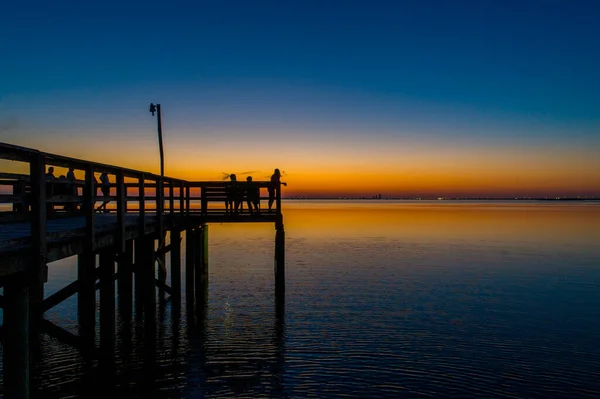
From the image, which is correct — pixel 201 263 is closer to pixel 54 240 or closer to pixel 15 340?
pixel 54 240

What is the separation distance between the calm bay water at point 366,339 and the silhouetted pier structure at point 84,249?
1036mm

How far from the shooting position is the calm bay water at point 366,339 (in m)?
10.8

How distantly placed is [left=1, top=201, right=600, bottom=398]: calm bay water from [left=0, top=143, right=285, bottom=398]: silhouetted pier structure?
1036 millimetres

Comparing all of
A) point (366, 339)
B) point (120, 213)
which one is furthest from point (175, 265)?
point (366, 339)

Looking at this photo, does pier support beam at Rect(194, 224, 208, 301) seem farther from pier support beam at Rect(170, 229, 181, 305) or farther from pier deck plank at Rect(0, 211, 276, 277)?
pier deck plank at Rect(0, 211, 276, 277)

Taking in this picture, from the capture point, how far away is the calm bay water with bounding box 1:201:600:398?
10797 mm

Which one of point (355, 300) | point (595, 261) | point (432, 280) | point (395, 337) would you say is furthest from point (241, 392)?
point (595, 261)

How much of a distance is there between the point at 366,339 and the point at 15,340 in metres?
9.12

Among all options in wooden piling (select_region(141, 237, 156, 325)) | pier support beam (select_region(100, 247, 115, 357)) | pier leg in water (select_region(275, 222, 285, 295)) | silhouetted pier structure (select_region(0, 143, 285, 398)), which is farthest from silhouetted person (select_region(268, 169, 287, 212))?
pier support beam (select_region(100, 247, 115, 357))

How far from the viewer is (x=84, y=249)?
31.4 feet

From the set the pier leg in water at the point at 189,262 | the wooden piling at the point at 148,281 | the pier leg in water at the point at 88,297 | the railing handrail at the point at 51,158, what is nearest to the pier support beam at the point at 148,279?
the wooden piling at the point at 148,281

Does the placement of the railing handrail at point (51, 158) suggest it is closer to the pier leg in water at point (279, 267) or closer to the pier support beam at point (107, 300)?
the pier support beam at point (107, 300)

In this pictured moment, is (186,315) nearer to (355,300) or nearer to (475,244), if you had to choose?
(355,300)

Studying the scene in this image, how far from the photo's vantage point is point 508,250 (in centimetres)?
3612
